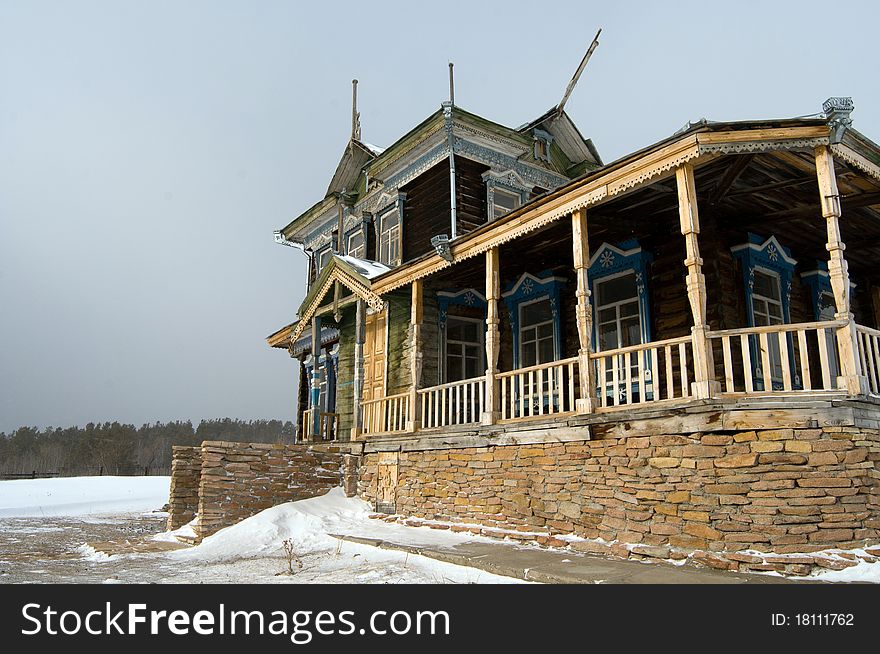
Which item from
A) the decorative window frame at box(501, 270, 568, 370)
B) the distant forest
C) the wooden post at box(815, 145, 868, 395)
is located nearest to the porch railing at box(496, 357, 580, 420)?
the decorative window frame at box(501, 270, 568, 370)

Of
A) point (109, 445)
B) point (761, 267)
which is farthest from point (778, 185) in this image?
point (109, 445)

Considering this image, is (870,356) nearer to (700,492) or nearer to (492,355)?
(700,492)

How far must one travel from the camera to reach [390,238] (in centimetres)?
1781

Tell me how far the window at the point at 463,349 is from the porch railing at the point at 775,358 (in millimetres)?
5389

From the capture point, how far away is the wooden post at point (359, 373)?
14.2 meters

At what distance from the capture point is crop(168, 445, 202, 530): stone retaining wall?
1427cm

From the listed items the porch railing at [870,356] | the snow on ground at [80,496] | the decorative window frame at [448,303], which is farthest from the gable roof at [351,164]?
the porch railing at [870,356]

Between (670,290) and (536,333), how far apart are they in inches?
129

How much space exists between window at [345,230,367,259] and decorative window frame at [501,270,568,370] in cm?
588

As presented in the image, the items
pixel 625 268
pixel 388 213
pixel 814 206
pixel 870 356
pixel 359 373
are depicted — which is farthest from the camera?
pixel 388 213

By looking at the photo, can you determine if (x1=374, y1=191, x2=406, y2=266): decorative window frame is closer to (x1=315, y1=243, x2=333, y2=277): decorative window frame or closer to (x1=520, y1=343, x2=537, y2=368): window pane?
(x1=315, y1=243, x2=333, y2=277): decorative window frame

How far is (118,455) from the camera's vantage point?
69.6m

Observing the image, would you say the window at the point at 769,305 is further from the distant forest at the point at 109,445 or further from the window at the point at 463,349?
the distant forest at the point at 109,445

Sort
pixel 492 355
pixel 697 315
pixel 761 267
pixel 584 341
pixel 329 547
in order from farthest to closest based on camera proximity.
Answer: pixel 761 267
pixel 492 355
pixel 329 547
pixel 584 341
pixel 697 315
